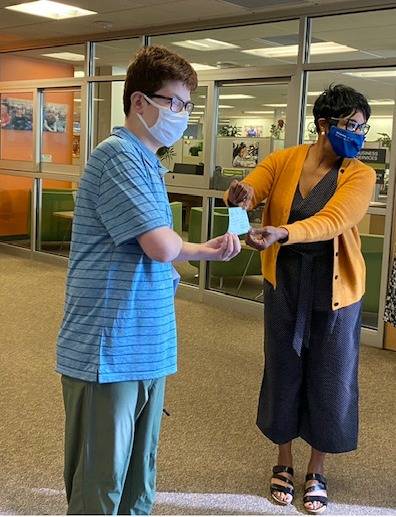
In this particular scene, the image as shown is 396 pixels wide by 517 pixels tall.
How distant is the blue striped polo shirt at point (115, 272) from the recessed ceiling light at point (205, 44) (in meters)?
5.45

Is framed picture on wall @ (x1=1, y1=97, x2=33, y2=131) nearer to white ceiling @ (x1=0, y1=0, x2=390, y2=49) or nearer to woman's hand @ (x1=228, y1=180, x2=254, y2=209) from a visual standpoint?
white ceiling @ (x1=0, y1=0, x2=390, y2=49)

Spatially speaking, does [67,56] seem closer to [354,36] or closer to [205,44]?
[205,44]

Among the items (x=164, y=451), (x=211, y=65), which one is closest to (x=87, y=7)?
(x=211, y=65)

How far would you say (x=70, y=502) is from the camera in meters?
1.83

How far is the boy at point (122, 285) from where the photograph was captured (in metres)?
1.64

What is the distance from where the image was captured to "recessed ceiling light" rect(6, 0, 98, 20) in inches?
247

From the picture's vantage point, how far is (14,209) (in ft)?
30.8

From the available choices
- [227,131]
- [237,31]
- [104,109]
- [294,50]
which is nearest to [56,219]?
[104,109]

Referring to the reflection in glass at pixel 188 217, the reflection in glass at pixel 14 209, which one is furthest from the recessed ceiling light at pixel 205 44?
the reflection in glass at pixel 14 209

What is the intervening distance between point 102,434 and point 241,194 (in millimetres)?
1186

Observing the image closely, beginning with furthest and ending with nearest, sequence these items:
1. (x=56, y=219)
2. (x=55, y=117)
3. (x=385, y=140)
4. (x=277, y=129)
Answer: (x=56, y=219)
(x=55, y=117)
(x=277, y=129)
(x=385, y=140)

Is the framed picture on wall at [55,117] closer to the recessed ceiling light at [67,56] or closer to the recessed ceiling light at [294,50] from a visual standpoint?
the recessed ceiling light at [67,56]

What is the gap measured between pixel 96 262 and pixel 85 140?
6466 millimetres

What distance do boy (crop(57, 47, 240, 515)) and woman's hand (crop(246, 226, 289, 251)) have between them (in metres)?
0.46
